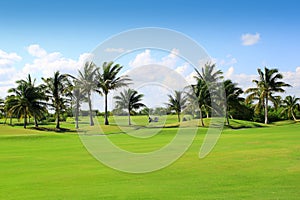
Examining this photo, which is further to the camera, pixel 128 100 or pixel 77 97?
pixel 77 97

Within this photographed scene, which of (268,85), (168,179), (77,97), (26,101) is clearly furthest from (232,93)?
(168,179)

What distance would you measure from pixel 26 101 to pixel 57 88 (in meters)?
5.64

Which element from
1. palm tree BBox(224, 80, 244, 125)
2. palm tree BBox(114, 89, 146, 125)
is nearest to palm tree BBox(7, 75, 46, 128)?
palm tree BBox(114, 89, 146, 125)

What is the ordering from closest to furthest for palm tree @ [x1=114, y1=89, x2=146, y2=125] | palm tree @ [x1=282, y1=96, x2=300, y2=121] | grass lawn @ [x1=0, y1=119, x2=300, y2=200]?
grass lawn @ [x1=0, y1=119, x2=300, y2=200] → palm tree @ [x1=114, y1=89, x2=146, y2=125] → palm tree @ [x1=282, y1=96, x2=300, y2=121]

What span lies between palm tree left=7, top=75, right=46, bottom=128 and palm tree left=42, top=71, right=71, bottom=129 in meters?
1.80

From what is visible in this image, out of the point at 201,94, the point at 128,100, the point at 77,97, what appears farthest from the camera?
the point at 201,94

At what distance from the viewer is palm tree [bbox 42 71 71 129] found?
199 ft

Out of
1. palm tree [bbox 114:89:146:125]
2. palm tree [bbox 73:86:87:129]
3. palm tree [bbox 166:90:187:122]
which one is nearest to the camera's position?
palm tree [bbox 166:90:187:122]

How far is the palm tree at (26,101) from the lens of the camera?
190ft

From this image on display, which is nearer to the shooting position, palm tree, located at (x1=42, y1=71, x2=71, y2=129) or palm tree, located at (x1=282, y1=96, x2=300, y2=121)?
palm tree, located at (x1=42, y1=71, x2=71, y2=129)

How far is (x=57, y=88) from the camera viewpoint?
201 ft

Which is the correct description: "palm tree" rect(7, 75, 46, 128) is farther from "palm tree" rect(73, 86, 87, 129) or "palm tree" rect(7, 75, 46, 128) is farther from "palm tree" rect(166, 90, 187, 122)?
"palm tree" rect(166, 90, 187, 122)

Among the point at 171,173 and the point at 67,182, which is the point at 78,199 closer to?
the point at 67,182

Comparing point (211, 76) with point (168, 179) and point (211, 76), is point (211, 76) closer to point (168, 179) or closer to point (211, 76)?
point (211, 76)
